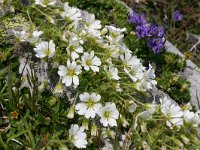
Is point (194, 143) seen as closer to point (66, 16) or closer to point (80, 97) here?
point (80, 97)

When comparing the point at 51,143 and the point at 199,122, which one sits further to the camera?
the point at 199,122

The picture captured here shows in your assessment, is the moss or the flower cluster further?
the flower cluster

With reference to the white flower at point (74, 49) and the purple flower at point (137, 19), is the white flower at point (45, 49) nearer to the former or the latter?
the white flower at point (74, 49)

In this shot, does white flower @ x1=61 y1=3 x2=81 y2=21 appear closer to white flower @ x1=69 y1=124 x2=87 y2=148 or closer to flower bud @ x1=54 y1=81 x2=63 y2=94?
flower bud @ x1=54 y1=81 x2=63 y2=94

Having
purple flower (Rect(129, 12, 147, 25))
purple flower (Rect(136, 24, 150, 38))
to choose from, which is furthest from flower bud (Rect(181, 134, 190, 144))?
purple flower (Rect(129, 12, 147, 25))

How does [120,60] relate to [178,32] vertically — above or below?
above

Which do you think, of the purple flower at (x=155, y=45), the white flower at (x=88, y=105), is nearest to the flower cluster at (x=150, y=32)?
the purple flower at (x=155, y=45)

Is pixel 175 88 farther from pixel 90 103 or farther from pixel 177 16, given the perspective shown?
pixel 177 16

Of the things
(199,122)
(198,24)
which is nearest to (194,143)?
(199,122)
